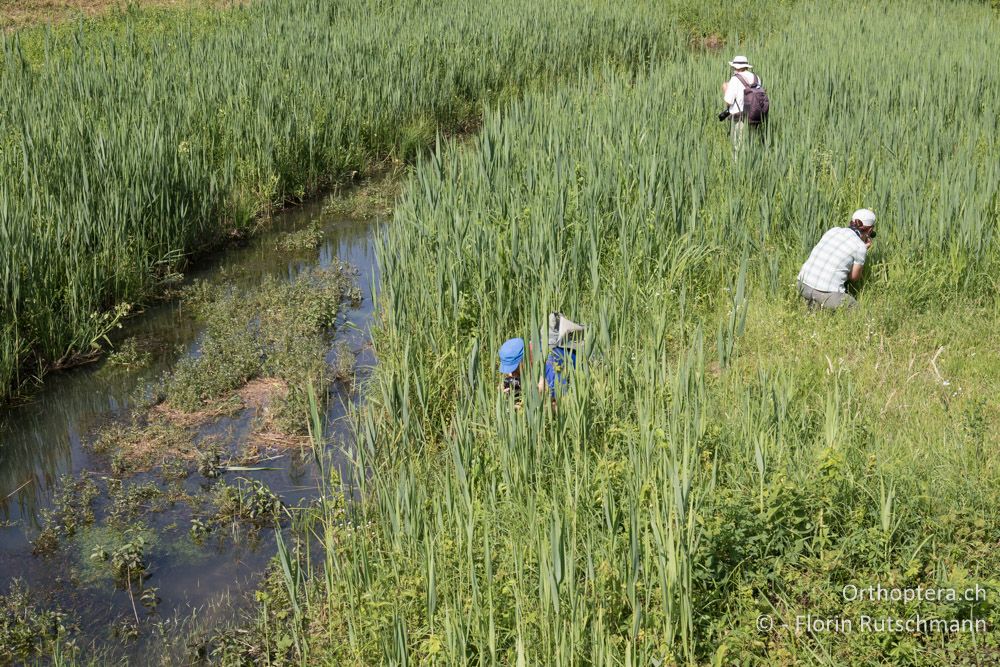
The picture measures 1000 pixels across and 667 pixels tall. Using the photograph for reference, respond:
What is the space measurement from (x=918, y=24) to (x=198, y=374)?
1344 cm

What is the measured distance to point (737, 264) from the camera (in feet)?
20.9

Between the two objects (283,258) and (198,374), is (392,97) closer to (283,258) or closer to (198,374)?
(283,258)

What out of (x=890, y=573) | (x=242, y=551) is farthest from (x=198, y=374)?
(x=890, y=573)

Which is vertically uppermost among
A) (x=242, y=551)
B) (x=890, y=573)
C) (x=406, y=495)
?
(x=406, y=495)

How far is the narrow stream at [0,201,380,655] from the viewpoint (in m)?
4.27

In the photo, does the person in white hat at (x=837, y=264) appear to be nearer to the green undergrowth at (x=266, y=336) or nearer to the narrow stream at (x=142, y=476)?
the narrow stream at (x=142, y=476)

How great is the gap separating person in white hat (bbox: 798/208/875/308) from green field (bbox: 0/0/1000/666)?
0.18m

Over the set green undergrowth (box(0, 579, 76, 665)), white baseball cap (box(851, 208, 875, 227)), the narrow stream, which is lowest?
the narrow stream

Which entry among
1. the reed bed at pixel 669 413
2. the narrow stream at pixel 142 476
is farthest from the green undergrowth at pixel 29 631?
the reed bed at pixel 669 413

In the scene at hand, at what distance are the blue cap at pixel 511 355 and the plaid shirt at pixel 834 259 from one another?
7.58 ft

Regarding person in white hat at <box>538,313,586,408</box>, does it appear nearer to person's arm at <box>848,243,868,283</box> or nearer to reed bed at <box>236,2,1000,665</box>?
reed bed at <box>236,2,1000,665</box>

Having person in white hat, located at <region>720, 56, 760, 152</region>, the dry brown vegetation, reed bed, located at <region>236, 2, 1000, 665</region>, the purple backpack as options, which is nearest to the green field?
reed bed, located at <region>236, 2, 1000, 665</region>

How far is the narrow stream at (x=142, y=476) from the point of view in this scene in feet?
14.0

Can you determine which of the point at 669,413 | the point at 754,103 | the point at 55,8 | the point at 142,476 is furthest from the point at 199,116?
the point at 55,8
